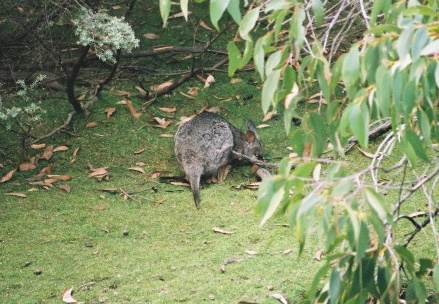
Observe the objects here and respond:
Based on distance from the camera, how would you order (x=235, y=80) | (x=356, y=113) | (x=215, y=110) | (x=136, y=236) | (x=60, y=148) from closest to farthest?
(x=356, y=113)
(x=136, y=236)
(x=60, y=148)
(x=215, y=110)
(x=235, y=80)

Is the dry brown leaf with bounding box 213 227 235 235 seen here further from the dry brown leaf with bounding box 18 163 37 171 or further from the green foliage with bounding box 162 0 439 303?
the green foliage with bounding box 162 0 439 303

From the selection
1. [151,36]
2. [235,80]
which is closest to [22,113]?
[235,80]

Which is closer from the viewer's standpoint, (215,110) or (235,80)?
(215,110)

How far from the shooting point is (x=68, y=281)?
4645 millimetres

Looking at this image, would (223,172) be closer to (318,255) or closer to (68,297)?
(318,255)

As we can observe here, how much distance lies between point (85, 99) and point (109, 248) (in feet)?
7.61

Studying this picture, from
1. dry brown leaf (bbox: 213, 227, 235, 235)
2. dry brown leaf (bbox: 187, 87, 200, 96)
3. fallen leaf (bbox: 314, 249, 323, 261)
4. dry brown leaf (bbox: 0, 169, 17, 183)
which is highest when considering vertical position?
dry brown leaf (bbox: 187, 87, 200, 96)

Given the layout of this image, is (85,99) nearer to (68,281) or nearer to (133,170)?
(133,170)

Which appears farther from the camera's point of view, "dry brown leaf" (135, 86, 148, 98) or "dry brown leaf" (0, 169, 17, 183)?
"dry brown leaf" (135, 86, 148, 98)

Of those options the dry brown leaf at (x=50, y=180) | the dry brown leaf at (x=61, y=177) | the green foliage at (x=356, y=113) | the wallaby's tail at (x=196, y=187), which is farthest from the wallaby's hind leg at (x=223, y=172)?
the green foliage at (x=356, y=113)

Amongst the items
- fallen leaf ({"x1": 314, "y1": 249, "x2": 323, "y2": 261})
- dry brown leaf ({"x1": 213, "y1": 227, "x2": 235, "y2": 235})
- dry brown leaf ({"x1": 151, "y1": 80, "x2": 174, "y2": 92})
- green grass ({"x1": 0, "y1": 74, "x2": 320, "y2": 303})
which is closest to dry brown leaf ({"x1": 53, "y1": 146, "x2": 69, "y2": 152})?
green grass ({"x1": 0, "y1": 74, "x2": 320, "y2": 303})

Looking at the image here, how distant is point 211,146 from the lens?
20.4ft

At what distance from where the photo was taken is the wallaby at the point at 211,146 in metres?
6.03

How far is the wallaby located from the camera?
603 centimetres
